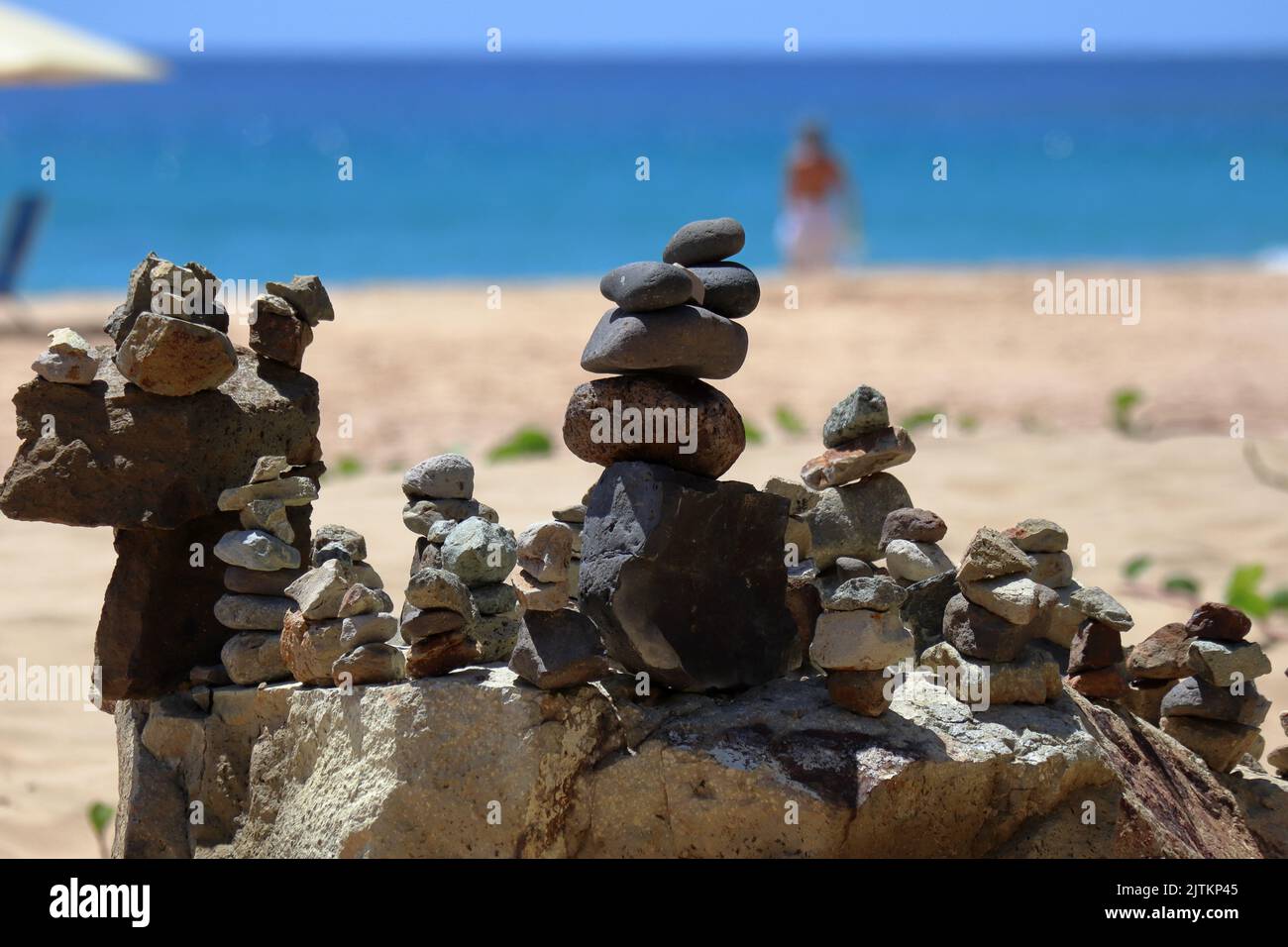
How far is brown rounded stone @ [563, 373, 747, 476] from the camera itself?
137 inches

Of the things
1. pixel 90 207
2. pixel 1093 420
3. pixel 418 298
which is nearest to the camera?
pixel 1093 420

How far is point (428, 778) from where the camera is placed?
3314 mm

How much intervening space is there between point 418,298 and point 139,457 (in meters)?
14.6

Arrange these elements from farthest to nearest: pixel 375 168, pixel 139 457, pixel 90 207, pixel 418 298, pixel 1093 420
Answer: pixel 375 168 → pixel 90 207 → pixel 418 298 → pixel 1093 420 → pixel 139 457

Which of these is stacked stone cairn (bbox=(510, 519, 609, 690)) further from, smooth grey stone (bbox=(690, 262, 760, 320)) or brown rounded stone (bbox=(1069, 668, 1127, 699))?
brown rounded stone (bbox=(1069, 668, 1127, 699))

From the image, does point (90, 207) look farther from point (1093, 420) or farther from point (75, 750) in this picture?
point (75, 750)

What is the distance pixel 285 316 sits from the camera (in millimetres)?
4059

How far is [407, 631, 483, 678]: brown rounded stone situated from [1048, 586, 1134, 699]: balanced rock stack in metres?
1.47

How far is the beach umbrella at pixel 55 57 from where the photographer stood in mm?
15656

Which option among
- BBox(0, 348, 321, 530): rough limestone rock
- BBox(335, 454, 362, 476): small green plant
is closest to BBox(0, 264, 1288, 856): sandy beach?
BBox(335, 454, 362, 476): small green plant

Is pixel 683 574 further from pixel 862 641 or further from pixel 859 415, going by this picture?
pixel 859 415

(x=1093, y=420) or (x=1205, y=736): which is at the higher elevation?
(x=1093, y=420)

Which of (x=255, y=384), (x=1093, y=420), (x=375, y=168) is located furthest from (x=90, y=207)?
(x=255, y=384)

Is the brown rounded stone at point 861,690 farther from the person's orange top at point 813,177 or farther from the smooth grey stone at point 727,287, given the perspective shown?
the person's orange top at point 813,177
